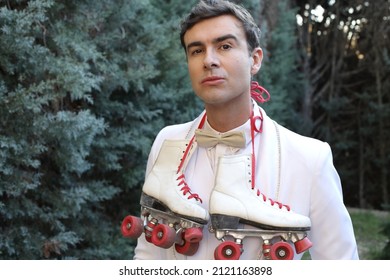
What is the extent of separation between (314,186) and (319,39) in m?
7.96

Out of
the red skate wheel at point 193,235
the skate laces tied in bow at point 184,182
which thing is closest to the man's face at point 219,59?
the skate laces tied in bow at point 184,182

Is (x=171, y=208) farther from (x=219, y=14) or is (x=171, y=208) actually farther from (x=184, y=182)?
(x=219, y=14)

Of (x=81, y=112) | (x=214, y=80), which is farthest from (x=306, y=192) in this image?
(x=81, y=112)

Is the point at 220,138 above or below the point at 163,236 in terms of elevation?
above

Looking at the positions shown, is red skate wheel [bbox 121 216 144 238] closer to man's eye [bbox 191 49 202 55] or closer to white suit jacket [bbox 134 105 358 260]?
white suit jacket [bbox 134 105 358 260]

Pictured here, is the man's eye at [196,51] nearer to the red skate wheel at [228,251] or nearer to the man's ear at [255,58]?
the man's ear at [255,58]

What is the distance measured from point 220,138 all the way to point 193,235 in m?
0.27

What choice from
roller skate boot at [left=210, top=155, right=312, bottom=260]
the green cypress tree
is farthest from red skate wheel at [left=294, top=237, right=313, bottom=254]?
the green cypress tree

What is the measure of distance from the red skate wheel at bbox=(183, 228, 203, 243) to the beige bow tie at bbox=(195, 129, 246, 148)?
9.5 inches

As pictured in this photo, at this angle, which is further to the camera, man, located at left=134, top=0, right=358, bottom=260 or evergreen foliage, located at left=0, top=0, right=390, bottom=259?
evergreen foliage, located at left=0, top=0, right=390, bottom=259

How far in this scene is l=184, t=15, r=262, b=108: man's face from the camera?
1239mm

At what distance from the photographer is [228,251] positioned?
1160mm

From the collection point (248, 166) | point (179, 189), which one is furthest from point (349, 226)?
point (179, 189)

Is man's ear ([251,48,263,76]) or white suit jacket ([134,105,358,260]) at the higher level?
man's ear ([251,48,263,76])
